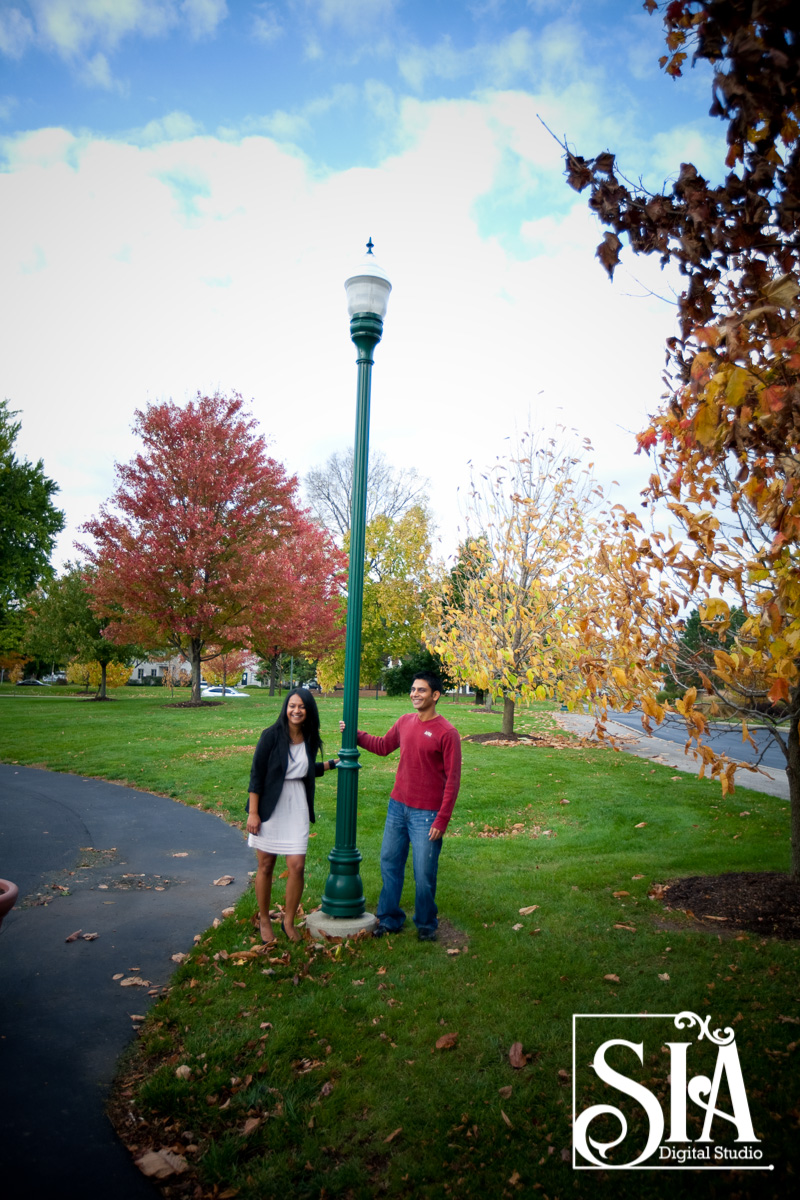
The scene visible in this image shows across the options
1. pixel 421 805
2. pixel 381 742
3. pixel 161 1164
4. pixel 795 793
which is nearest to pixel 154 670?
pixel 381 742

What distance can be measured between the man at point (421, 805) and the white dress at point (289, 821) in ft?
2.08

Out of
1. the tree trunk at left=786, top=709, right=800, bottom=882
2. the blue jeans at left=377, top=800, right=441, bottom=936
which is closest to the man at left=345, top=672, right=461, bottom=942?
the blue jeans at left=377, top=800, right=441, bottom=936

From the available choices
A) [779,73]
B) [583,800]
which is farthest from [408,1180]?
[583,800]

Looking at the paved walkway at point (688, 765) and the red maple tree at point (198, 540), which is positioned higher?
the red maple tree at point (198, 540)

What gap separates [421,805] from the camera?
527cm

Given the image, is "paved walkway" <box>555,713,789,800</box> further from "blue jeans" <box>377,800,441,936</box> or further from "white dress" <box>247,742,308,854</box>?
"white dress" <box>247,742,308,854</box>

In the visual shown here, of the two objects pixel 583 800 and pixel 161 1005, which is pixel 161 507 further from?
pixel 161 1005

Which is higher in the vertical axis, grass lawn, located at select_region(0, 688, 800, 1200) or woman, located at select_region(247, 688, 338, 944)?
woman, located at select_region(247, 688, 338, 944)

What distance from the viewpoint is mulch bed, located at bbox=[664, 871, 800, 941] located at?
5.43 m

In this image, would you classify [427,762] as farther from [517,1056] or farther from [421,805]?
[517,1056]

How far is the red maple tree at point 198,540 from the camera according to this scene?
80.0 feet

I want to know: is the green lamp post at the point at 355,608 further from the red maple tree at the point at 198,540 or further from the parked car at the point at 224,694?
the parked car at the point at 224,694

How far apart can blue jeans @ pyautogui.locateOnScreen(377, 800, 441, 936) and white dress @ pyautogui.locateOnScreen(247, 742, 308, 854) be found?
64 centimetres

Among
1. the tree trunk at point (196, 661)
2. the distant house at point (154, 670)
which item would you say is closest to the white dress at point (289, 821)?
the tree trunk at point (196, 661)
